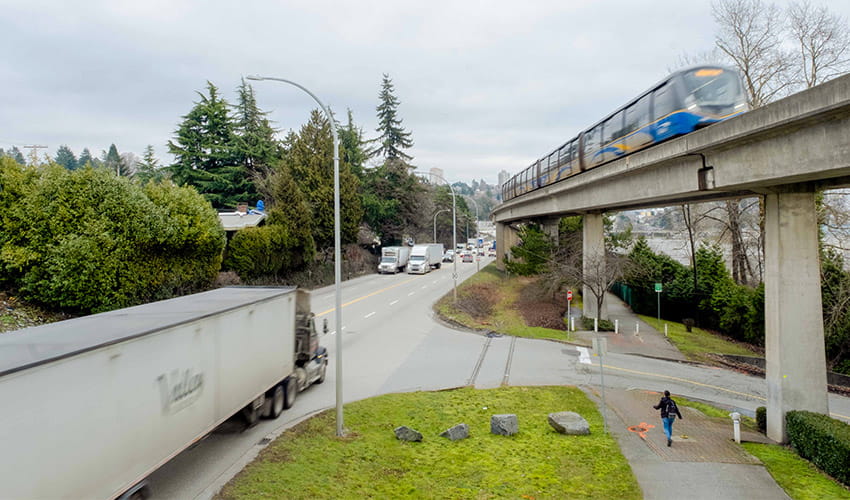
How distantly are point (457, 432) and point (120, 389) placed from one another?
6.94 m

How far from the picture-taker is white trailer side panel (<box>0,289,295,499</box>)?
16.8ft

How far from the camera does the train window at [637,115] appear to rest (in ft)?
60.0

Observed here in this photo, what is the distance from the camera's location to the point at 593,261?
27453mm

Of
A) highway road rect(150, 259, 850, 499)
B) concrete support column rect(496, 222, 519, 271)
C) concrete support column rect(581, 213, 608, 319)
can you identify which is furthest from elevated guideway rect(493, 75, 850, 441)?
concrete support column rect(496, 222, 519, 271)

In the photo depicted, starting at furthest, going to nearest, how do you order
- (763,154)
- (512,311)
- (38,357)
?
(512,311) → (763,154) → (38,357)

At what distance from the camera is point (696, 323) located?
33562 mm

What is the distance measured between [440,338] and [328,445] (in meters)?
13.1

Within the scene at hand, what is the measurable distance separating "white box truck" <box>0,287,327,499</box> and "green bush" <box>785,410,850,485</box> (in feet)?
38.3

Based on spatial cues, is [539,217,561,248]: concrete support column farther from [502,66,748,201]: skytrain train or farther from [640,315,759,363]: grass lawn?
[502,66,748,201]: skytrain train

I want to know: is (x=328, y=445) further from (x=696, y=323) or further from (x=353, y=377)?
(x=696, y=323)

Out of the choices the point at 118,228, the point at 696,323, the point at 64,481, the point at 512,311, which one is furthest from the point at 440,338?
the point at 696,323

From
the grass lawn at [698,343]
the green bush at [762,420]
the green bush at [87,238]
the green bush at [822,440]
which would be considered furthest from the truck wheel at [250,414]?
the grass lawn at [698,343]

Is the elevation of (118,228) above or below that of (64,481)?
above

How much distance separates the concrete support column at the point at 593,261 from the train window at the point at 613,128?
22.8ft
